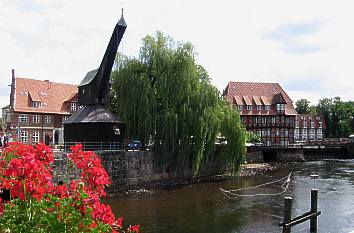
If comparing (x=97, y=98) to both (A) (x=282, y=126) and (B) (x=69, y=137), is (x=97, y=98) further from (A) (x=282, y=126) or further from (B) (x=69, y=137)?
(A) (x=282, y=126)

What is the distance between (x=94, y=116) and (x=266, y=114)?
136 feet

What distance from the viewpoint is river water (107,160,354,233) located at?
17.3m

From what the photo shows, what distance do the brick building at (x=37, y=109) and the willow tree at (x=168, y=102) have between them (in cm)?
1500

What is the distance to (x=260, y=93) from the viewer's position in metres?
66.4

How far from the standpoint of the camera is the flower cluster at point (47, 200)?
3.99 metres

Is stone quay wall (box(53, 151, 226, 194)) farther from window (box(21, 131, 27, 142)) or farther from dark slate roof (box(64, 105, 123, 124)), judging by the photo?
window (box(21, 131, 27, 142))

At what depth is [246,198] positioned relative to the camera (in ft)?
80.3

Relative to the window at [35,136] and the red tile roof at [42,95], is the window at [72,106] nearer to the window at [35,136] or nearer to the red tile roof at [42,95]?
the red tile roof at [42,95]

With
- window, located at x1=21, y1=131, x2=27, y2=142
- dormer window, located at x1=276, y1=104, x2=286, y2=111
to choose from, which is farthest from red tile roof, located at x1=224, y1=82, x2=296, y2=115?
window, located at x1=21, y1=131, x2=27, y2=142

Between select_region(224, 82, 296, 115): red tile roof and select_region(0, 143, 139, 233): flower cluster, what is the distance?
60.1m

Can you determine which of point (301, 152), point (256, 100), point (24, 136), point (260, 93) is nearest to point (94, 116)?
point (24, 136)

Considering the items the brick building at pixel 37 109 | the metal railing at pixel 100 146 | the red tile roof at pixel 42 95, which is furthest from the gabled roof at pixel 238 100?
the metal railing at pixel 100 146

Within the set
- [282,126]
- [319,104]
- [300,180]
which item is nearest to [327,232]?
[300,180]

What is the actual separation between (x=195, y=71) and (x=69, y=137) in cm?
972
